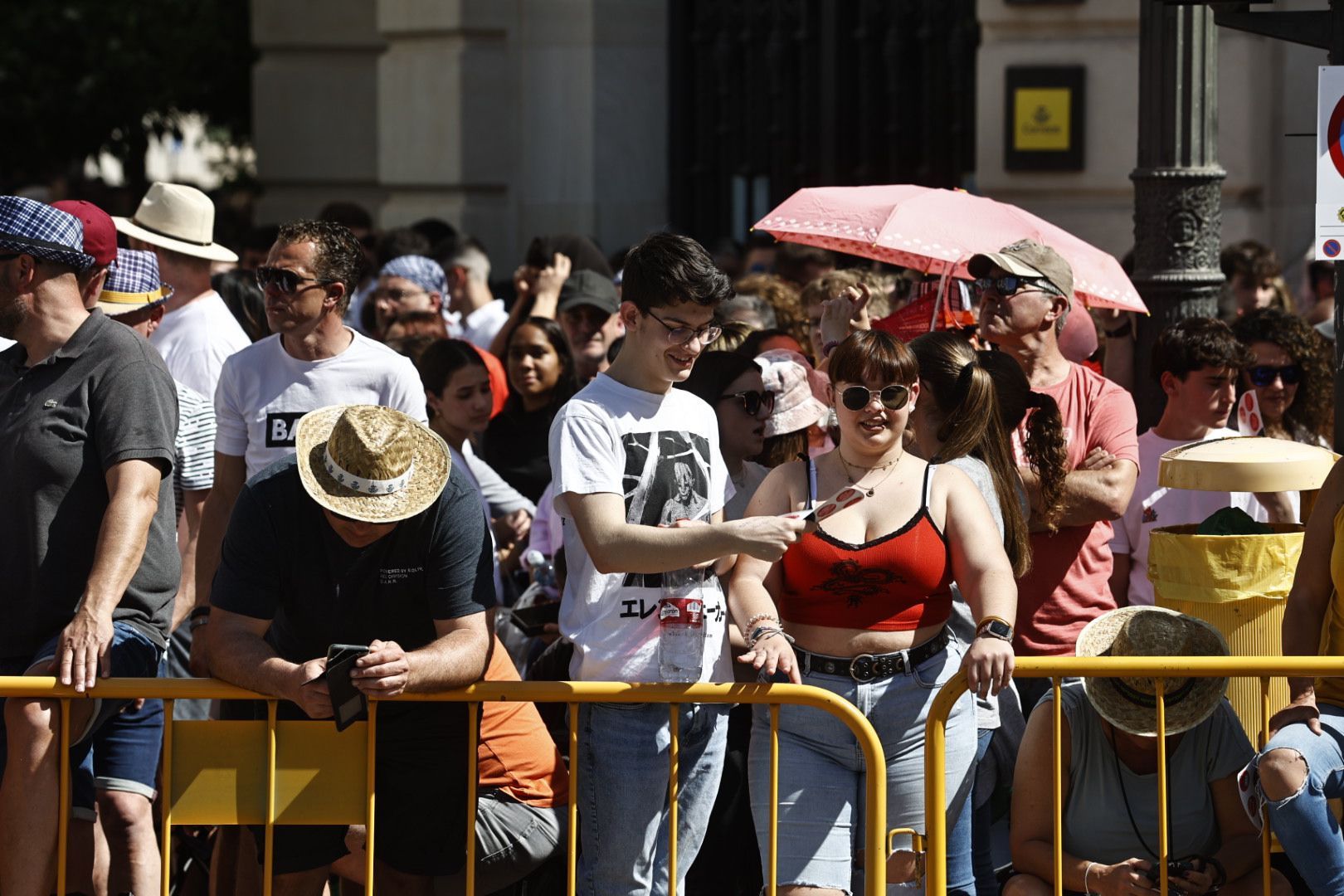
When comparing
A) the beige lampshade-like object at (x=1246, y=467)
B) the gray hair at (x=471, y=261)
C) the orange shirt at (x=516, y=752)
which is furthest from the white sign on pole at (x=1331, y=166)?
the gray hair at (x=471, y=261)

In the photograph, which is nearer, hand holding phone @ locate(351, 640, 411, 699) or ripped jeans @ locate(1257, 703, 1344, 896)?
hand holding phone @ locate(351, 640, 411, 699)

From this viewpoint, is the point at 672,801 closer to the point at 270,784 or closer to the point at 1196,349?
the point at 270,784

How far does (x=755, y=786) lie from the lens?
4949 mm

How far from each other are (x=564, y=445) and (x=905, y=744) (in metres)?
1.13

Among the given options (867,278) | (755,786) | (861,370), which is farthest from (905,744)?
(867,278)

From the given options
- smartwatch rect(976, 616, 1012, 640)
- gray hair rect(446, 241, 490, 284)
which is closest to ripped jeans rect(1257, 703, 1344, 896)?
smartwatch rect(976, 616, 1012, 640)

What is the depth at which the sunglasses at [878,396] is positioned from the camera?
5.04 m

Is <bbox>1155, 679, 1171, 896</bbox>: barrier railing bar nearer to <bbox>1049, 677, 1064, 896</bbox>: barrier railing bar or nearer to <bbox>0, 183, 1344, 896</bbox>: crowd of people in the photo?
<bbox>0, 183, 1344, 896</bbox>: crowd of people

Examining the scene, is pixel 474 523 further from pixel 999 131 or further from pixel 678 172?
pixel 678 172

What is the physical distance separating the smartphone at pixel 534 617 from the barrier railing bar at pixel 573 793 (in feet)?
4.18

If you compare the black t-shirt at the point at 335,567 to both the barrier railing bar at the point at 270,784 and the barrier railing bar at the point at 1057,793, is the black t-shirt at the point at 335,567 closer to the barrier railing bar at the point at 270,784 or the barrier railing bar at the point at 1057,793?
the barrier railing bar at the point at 270,784

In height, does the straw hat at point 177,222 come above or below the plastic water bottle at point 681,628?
above

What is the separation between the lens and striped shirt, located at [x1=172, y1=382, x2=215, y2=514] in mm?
6398

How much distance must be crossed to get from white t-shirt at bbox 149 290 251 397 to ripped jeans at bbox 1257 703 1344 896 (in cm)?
397
